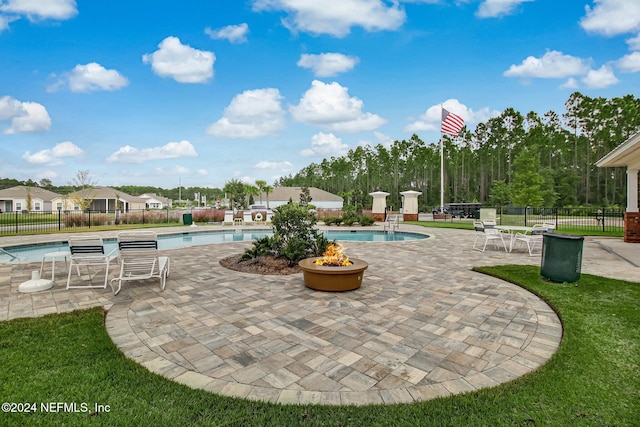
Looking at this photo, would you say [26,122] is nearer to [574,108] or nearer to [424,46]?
[424,46]

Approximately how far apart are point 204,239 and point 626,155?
48.7ft

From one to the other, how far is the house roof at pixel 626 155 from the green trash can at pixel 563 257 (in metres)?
3.67

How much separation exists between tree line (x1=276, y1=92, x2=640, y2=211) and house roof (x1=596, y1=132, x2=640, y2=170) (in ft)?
59.7

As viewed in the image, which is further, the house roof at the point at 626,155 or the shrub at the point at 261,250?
the house roof at the point at 626,155

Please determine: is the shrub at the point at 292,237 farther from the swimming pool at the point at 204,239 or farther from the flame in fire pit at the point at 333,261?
the swimming pool at the point at 204,239

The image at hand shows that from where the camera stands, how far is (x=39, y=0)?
851 cm

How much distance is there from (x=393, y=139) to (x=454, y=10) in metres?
43.2

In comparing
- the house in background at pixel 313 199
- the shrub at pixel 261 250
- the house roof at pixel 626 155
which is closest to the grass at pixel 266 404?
the shrub at pixel 261 250

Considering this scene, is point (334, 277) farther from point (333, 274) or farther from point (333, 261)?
point (333, 261)

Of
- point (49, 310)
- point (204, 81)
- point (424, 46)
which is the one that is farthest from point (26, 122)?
point (424, 46)

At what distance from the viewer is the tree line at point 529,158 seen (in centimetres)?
3562

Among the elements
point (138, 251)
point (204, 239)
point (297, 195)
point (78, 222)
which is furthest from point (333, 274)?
point (297, 195)

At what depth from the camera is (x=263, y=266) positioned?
657cm

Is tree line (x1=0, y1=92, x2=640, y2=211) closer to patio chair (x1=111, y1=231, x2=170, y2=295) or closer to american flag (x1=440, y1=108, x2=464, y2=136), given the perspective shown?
american flag (x1=440, y1=108, x2=464, y2=136)
